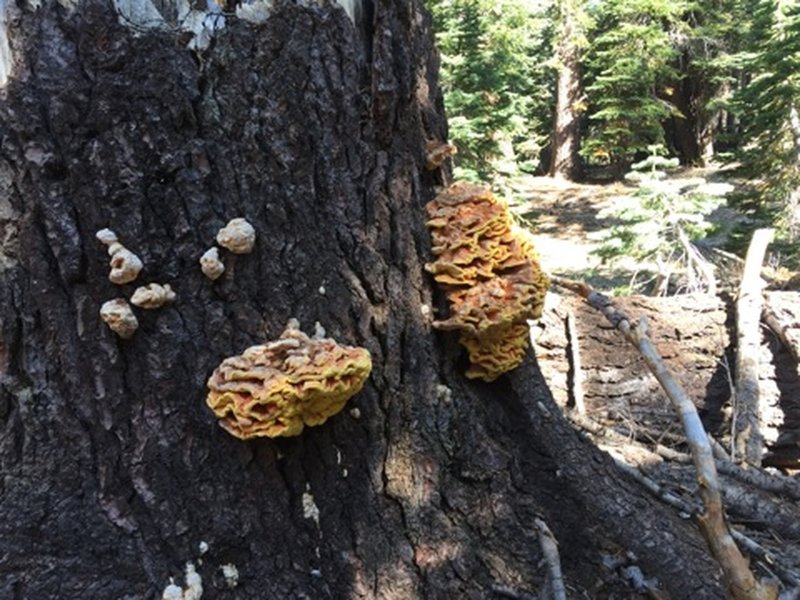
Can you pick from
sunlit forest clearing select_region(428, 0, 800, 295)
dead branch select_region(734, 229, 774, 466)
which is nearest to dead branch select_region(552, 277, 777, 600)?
dead branch select_region(734, 229, 774, 466)

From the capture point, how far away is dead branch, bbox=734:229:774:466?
411 centimetres

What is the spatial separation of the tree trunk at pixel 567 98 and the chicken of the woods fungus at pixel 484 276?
37.5ft

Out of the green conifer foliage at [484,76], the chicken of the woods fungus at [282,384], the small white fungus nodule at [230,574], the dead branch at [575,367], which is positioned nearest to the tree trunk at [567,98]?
the green conifer foliage at [484,76]

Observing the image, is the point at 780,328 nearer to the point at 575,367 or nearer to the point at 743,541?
the point at 575,367

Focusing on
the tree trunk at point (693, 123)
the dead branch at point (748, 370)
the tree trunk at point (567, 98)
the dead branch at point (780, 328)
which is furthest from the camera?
the tree trunk at point (693, 123)

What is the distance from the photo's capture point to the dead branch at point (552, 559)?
1773mm

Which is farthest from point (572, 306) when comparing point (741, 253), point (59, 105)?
point (741, 253)

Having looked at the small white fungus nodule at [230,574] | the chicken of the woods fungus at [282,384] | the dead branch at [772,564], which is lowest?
the dead branch at [772,564]

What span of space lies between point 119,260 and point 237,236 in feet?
0.99

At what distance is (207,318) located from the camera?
1.68m

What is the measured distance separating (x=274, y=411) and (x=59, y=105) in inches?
37.3

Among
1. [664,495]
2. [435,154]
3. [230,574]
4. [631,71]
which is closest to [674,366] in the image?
[664,495]

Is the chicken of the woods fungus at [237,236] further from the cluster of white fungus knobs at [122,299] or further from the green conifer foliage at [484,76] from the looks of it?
the green conifer foliage at [484,76]

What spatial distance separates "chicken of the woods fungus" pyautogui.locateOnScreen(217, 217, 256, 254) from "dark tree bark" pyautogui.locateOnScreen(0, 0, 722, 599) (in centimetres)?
4
